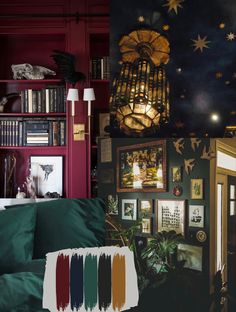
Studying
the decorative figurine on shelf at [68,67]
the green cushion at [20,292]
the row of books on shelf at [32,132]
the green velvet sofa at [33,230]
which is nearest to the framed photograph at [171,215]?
the green cushion at [20,292]

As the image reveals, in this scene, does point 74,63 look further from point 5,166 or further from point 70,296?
point 70,296

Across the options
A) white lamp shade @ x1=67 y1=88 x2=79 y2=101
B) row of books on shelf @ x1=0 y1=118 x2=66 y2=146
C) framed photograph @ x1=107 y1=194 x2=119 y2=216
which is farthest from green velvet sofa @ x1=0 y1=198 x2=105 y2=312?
row of books on shelf @ x1=0 y1=118 x2=66 y2=146

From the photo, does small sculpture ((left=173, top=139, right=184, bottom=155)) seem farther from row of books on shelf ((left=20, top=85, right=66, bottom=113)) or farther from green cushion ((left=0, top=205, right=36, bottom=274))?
row of books on shelf ((left=20, top=85, right=66, bottom=113))

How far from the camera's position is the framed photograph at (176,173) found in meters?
0.72

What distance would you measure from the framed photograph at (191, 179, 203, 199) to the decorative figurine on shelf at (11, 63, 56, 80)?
2.84 meters

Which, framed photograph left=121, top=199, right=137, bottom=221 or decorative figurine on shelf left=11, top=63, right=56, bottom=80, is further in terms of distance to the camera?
decorative figurine on shelf left=11, top=63, right=56, bottom=80

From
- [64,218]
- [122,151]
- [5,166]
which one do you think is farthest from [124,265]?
[5,166]

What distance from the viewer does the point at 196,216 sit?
0.72 meters

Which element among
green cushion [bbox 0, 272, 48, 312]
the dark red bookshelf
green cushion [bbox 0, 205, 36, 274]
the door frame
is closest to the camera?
the door frame

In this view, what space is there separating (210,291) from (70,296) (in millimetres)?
255

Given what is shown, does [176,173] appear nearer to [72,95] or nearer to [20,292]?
[20,292]

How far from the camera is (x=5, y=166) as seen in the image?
345 centimetres

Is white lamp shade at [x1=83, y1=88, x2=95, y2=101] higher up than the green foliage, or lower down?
higher up

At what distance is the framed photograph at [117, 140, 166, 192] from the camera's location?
73 centimetres
